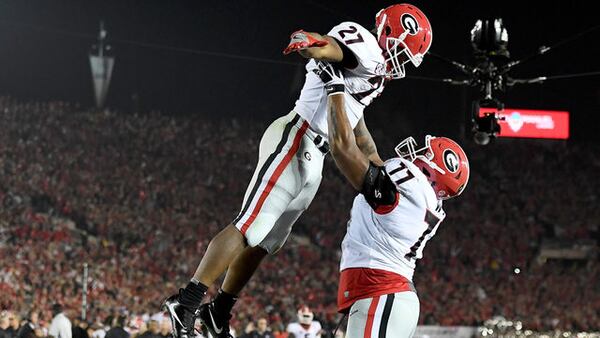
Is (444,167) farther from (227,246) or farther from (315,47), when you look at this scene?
(227,246)

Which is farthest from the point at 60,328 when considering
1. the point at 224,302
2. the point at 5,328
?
the point at 224,302

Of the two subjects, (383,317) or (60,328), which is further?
(60,328)

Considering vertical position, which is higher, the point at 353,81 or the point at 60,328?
the point at 353,81

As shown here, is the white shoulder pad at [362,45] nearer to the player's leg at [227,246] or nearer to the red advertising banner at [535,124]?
the player's leg at [227,246]

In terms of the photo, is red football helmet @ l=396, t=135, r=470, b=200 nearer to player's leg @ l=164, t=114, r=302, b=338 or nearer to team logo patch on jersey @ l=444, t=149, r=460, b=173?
team logo patch on jersey @ l=444, t=149, r=460, b=173

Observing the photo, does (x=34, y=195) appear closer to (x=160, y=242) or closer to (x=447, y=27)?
(x=160, y=242)

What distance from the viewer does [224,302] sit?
5.30 meters

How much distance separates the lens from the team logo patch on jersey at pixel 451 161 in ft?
17.5

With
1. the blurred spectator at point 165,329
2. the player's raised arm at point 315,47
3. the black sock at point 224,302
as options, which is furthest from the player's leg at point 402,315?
the blurred spectator at point 165,329

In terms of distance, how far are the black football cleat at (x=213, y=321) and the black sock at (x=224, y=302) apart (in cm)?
2

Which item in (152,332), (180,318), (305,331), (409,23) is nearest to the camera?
(180,318)

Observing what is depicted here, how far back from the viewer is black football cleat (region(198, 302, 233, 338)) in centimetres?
523

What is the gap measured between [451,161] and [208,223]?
19797 mm

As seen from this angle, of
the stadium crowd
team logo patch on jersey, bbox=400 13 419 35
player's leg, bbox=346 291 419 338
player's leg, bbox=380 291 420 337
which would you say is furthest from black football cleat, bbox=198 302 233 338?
the stadium crowd
